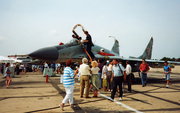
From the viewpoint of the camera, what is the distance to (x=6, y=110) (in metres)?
4.35

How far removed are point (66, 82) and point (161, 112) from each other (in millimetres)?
3087

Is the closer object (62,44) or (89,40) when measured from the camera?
(89,40)

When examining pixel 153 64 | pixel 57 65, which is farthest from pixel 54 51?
pixel 57 65

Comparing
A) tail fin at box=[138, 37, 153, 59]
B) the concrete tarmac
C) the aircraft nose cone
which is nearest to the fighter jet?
the aircraft nose cone

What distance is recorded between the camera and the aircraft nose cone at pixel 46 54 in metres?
9.55

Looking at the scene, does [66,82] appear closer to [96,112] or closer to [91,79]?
[96,112]

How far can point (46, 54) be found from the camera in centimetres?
970

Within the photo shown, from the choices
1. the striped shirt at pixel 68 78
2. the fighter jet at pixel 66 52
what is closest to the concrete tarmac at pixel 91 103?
the striped shirt at pixel 68 78

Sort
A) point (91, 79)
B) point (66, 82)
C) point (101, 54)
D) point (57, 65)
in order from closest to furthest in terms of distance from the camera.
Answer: point (66, 82) < point (91, 79) < point (101, 54) < point (57, 65)

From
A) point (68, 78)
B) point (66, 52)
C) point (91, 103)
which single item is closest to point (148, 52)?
point (66, 52)

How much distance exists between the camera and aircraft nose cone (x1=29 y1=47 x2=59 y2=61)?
31.3 feet

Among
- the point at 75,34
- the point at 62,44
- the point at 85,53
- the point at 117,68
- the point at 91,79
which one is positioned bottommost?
the point at 91,79

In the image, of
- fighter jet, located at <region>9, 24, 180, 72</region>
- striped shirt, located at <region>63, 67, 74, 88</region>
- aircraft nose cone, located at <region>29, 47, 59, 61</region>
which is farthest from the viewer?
fighter jet, located at <region>9, 24, 180, 72</region>

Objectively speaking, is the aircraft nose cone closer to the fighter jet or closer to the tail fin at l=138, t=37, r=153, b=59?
the fighter jet
